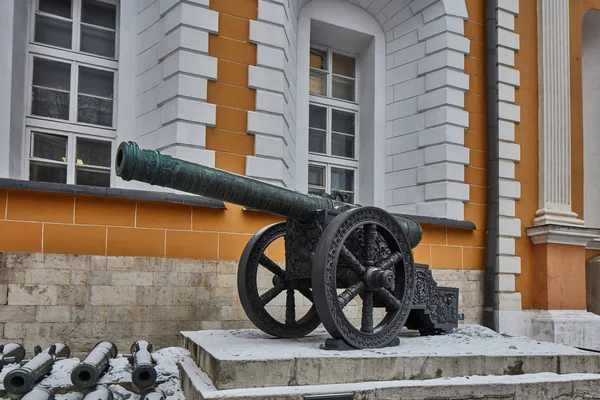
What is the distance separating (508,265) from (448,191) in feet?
4.56

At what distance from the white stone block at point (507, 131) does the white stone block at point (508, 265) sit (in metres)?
1.71

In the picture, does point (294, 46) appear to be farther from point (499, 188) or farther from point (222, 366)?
point (222, 366)

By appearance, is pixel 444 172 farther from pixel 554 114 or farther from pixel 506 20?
pixel 506 20

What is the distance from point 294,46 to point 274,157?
83.8 inches

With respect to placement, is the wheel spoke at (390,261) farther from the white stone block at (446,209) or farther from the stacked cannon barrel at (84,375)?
the white stone block at (446,209)

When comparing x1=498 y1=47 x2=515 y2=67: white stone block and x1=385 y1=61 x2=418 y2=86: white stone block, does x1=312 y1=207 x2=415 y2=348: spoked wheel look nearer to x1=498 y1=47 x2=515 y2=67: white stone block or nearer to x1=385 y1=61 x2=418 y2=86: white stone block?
x1=385 y1=61 x2=418 y2=86: white stone block

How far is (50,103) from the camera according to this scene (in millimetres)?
6965

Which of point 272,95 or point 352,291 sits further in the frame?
point 272,95

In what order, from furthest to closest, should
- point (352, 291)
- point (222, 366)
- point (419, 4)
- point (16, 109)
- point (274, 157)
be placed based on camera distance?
1. point (419, 4)
2. point (274, 157)
3. point (16, 109)
4. point (352, 291)
5. point (222, 366)

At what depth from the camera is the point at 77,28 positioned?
7168 mm

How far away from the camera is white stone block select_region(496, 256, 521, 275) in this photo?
858cm

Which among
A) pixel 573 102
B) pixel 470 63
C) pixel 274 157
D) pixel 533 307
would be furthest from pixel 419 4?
pixel 533 307

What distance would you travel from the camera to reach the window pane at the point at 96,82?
7.18 metres

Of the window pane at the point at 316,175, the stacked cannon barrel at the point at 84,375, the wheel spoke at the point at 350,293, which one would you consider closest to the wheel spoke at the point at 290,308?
the wheel spoke at the point at 350,293
